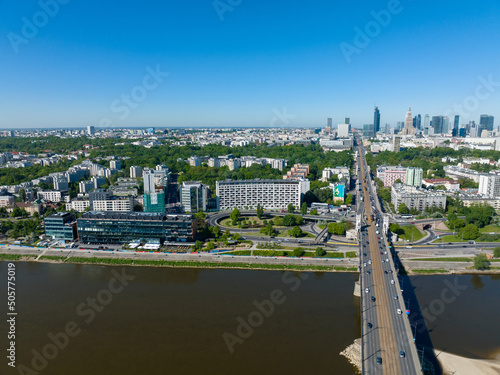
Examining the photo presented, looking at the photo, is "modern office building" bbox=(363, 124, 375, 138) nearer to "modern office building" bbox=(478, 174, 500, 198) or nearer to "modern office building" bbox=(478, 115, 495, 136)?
"modern office building" bbox=(478, 115, 495, 136)

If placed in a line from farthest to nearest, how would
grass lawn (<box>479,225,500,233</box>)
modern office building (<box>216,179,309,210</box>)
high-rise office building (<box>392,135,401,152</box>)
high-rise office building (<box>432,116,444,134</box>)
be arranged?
high-rise office building (<box>432,116,444,134</box>)
high-rise office building (<box>392,135,401,152</box>)
modern office building (<box>216,179,309,210</box>)
grass lawn (<box>479,225,500,233</box>)

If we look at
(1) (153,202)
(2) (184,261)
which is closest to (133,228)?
(2) (184,261)

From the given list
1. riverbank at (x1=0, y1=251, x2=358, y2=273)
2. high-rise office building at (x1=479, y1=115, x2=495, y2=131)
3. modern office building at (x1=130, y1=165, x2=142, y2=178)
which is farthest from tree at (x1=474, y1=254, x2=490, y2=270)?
high-rise office building at (x1=479, y1=115, x2=495, y2=131)

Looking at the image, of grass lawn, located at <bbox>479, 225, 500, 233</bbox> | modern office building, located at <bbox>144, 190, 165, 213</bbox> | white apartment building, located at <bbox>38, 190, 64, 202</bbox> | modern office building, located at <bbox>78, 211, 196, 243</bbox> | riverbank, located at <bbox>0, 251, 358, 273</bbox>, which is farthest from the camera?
white apartment building, located at <bbox>38, 190, 64, 202</bbox>

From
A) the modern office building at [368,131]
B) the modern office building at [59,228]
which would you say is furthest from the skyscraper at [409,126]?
the modern office building at [59,228]

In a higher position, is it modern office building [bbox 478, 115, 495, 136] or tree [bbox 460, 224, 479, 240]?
modern office building [bbox 478, 115, 495, 136]
